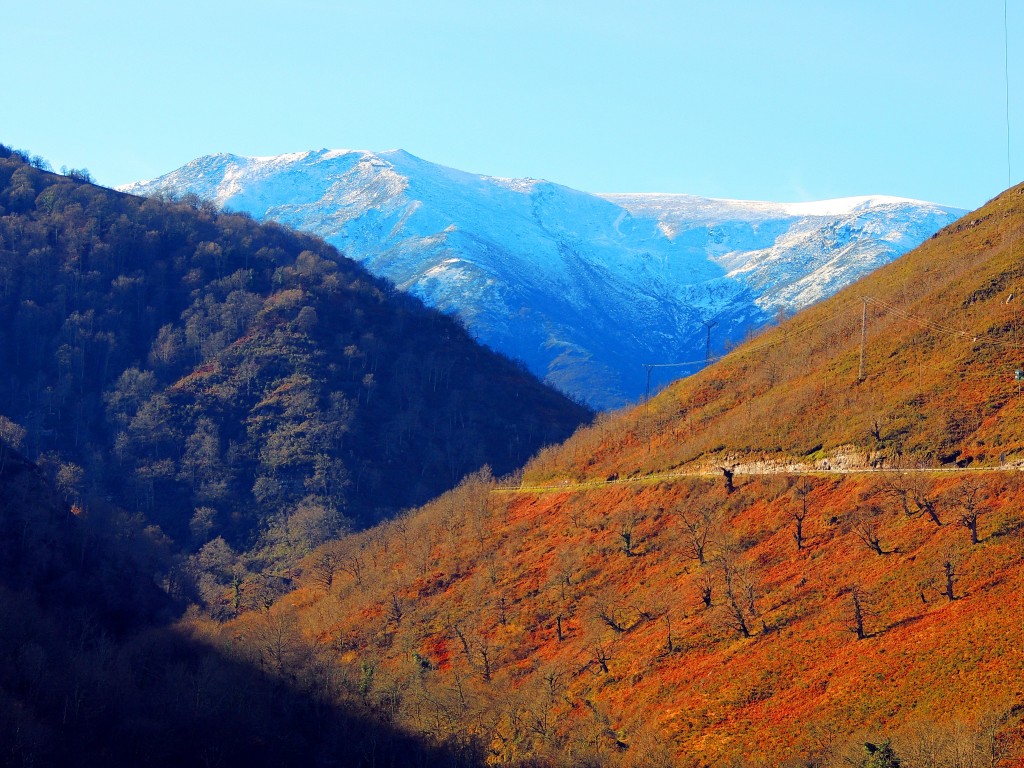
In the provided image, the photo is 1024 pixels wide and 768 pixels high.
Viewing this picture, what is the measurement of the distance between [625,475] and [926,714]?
176 feet

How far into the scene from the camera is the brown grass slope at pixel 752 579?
6406cm

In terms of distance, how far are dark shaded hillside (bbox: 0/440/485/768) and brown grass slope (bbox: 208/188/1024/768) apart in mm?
2559

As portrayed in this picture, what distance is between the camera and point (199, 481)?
169 m

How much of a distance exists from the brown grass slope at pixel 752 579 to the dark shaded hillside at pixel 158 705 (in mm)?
2559

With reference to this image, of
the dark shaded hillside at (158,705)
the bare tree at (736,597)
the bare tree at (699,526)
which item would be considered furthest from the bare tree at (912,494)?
the dark shaded hillside at (158,705)

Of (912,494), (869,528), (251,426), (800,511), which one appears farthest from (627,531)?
(251,426)

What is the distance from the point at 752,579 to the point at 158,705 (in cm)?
4223

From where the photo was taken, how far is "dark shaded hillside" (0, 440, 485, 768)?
75250mm

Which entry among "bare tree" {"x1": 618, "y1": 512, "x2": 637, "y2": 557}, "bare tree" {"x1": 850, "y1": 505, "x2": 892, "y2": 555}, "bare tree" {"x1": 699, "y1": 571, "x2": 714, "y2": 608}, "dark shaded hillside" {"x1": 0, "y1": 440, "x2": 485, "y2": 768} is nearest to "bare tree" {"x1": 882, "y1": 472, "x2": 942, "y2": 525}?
"bare tree" {"x1": 850, "y1": 505, "x2": 892, "y2": 555}

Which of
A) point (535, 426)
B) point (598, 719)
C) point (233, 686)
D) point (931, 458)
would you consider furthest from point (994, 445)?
point (535, 426)

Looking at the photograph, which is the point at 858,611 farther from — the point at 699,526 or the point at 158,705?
the point at 158,705

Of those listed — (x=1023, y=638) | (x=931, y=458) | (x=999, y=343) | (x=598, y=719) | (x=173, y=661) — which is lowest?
(x=173, y=661)

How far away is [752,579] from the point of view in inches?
3199

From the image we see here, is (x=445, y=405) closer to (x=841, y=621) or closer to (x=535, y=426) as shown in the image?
(x=535, y=426)
